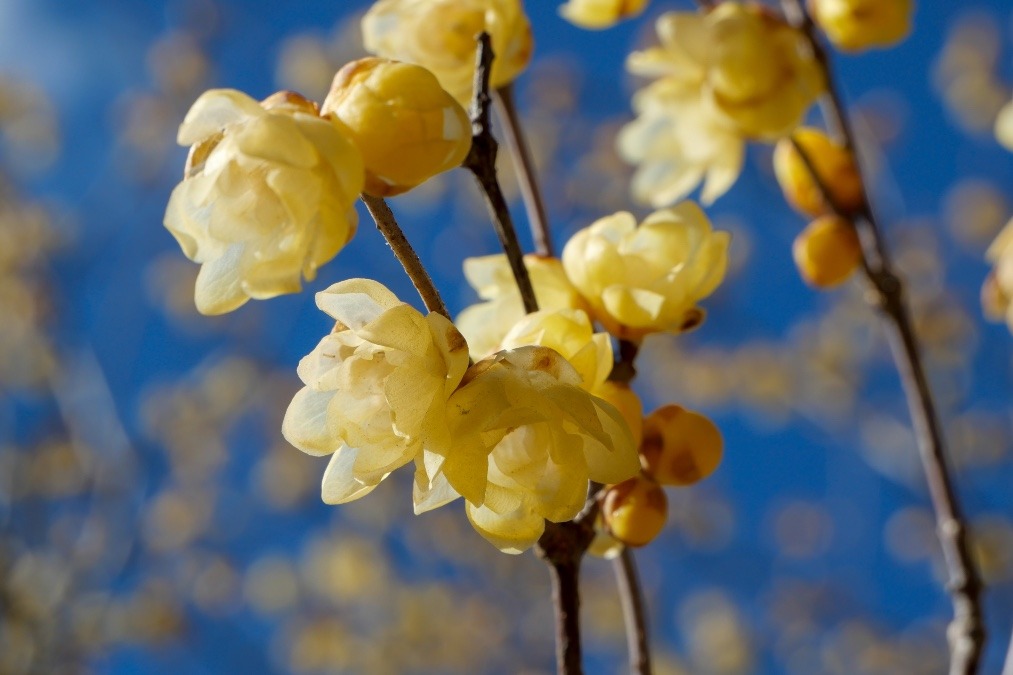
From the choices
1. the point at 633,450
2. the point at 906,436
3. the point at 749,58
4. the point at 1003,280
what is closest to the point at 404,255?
the point at 633,450

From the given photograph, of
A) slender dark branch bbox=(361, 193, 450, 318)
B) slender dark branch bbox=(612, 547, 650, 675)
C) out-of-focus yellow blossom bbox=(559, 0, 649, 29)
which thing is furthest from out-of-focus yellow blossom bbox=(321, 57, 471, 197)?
out-of-focus yellow blossom bbox=(559, 0, 649, 29)

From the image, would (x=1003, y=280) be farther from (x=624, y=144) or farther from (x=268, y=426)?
(x=268, y=426)

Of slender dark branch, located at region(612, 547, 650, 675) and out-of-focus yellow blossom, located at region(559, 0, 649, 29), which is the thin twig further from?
slender dark branch, located at region(612, 547, 650, 675)

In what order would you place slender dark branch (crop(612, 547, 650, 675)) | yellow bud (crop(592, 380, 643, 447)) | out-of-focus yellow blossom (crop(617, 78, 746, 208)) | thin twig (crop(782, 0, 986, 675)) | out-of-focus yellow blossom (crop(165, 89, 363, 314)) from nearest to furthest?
out-of-focus yellow blossom (crop(165, 89, 363, 314)) < yellow bud (crop(592, 380, 643, 447)) < slender dark branch (crop(612, 547, 650, 675)) < thin twig (crop(782, 0, 986, 675)) < out-of-focus yellow blossom (crop(617, 78, 746, 208))

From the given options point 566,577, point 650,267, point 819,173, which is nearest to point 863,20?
point 819,173

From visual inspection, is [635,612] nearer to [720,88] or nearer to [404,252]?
[404,252]

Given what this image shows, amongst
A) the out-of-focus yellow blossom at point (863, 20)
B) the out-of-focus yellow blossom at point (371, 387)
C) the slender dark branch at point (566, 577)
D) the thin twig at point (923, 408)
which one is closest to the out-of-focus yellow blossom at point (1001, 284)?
the thin twig at point (923, 408)
